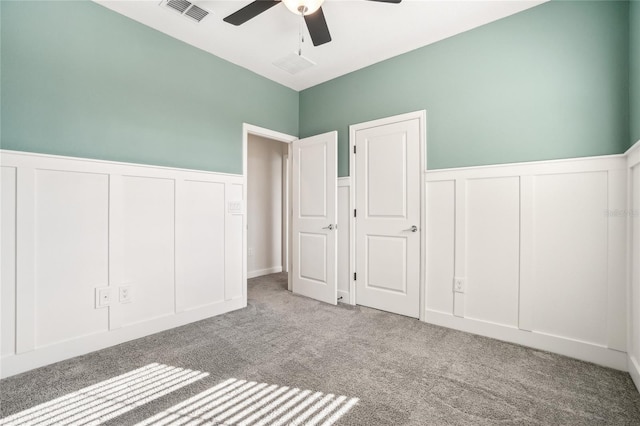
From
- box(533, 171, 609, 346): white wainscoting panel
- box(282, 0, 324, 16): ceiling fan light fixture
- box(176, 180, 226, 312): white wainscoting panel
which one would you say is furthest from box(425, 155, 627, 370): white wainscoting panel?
box(176, 180, 226, 312): white wainscoting panel

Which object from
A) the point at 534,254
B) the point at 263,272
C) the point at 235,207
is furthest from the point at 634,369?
the point at 263,272

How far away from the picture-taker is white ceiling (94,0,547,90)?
236 cm

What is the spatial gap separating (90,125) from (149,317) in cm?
165

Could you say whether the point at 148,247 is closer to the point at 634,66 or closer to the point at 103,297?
the point at 103,297

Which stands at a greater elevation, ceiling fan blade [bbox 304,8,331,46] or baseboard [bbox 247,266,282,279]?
ceiling fan blade [bbox 304,8,331,46]

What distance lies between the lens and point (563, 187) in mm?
2201

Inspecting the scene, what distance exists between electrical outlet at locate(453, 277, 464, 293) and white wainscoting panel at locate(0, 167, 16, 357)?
3.34 m

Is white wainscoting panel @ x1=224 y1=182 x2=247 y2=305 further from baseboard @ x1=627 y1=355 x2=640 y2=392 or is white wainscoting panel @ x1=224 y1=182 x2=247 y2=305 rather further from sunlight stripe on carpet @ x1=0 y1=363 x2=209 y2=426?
baseboard @ x1=627 y1=355 x2=640 y2=392

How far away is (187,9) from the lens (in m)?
2.37

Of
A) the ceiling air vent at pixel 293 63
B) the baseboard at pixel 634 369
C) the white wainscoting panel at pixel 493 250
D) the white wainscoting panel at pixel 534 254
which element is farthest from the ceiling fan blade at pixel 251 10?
the baseboard at pixel 634 369

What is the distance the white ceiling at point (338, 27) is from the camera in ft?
7.75

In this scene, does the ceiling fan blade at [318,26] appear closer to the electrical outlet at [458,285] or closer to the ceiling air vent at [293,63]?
the ceiling air vent at [293,63]

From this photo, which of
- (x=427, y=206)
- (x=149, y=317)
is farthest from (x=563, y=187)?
(x=149, y=317)

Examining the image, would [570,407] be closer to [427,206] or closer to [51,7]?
[427,206]
